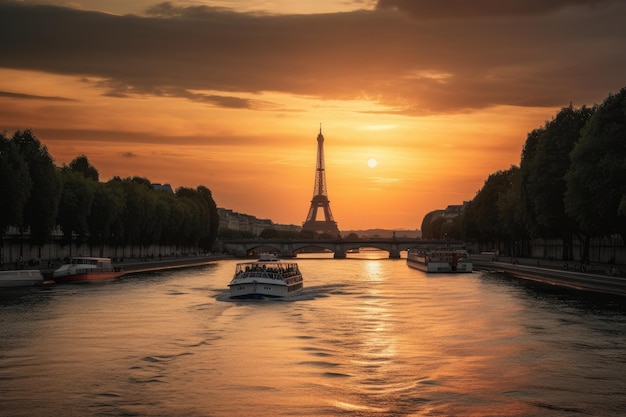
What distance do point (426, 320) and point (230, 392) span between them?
31.2 m

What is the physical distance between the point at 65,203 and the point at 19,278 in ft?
106

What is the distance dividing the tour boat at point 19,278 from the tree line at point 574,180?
2138 inches

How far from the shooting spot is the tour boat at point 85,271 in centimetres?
10888

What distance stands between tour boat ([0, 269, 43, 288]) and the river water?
10275 mm

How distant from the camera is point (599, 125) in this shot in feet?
303

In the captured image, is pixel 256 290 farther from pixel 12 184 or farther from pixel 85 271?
pixel 85 271

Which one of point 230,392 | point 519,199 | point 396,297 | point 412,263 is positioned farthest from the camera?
point 412,263

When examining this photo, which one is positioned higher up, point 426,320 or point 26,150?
point 26,150

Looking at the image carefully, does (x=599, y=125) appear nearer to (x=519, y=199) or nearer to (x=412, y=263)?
(x=519, y=199)

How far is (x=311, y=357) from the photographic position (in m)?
47.3

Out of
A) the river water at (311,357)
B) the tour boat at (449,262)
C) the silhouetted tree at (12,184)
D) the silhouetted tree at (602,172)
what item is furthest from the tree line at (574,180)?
the silhouetted tree at (12,184)

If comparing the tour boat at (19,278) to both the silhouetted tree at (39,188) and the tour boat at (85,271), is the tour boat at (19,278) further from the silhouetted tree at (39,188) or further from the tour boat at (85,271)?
the silhouetted tree at (39,188)

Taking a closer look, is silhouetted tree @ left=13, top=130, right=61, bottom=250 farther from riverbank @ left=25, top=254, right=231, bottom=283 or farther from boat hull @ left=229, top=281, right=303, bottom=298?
boat hull @ left=229, top=281, right=303, bottom=298

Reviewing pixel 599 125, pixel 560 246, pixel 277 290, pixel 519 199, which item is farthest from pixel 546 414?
pixel 560 246
